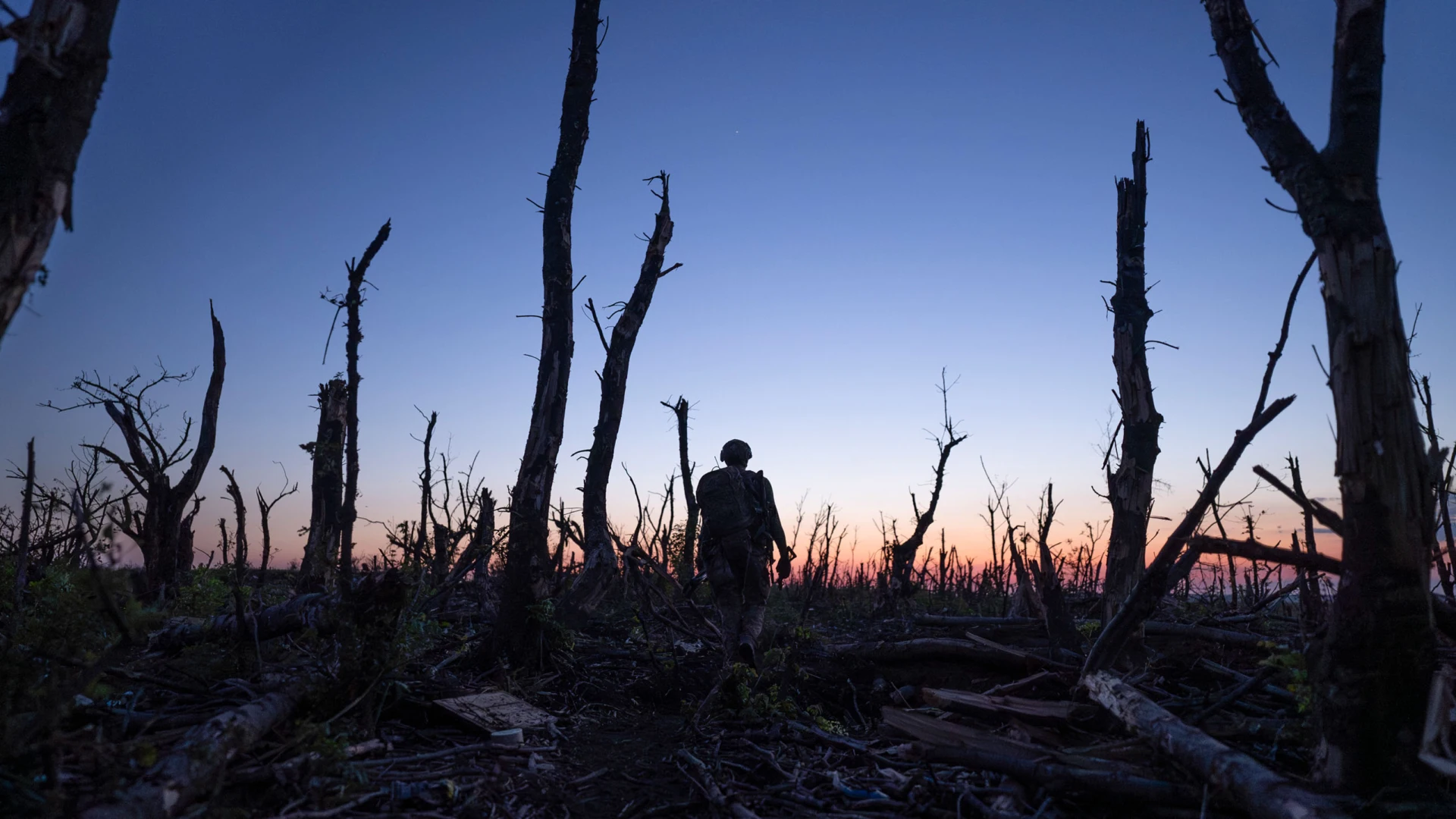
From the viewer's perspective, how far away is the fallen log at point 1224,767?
3.32 metres

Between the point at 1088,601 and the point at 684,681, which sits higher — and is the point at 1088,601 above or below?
above

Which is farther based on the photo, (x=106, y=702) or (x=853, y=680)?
(x=853, y=680)

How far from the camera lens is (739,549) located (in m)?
Answer: 9.07

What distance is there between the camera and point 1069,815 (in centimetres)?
418

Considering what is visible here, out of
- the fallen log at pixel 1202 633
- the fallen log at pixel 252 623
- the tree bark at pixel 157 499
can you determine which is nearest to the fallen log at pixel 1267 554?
the fallen log at pixel 1202 633

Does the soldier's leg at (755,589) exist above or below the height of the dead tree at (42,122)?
below

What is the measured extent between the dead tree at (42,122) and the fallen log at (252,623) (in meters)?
3.81

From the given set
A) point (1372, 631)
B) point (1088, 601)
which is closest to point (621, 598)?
point (1088, 601)

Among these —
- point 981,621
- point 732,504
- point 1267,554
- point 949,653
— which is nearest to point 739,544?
point 732,504

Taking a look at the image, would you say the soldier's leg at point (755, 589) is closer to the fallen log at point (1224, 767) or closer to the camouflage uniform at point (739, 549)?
the camouflage uniform at point (739, 549)

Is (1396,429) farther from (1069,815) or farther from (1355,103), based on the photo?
(1069,815)

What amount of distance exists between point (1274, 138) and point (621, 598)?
14817 mm

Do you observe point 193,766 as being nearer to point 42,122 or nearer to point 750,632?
point 42,122

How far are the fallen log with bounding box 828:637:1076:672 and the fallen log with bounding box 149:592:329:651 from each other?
5497 mm
